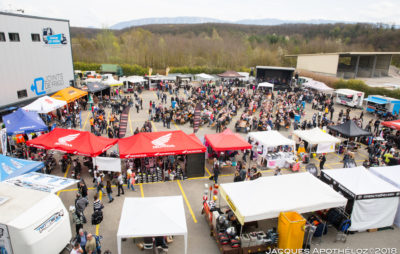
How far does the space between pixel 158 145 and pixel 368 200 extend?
8.41m

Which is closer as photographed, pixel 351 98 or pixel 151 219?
pixel 151 219

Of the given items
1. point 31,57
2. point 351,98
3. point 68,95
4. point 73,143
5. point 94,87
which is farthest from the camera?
point 351,98

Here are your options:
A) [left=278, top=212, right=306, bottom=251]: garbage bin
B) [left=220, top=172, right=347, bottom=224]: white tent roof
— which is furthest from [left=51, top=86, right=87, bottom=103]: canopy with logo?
[left=278, top=212, right=306, bottom=251]: garbage bin

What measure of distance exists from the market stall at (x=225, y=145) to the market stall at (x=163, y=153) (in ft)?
3.89

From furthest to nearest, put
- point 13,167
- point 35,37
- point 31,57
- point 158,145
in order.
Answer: point 35,37 → point 31,57 → point 158,145 → point 13,167

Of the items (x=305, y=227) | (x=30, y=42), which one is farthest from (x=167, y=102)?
(x=305, y=227)

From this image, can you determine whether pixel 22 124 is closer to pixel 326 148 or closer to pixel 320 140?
pixel 320 140

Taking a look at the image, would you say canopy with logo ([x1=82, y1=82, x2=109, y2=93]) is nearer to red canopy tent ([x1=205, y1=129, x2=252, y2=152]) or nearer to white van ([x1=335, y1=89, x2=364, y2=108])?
red canopy tent ([x1=205, y1=129, x2=252, y2=152])

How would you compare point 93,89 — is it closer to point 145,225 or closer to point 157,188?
point 157,188

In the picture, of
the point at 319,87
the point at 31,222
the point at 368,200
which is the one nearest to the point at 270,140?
the point at 368,200

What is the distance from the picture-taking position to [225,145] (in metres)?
12.9

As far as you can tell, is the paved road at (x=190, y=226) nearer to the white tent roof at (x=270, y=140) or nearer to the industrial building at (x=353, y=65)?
the white tent roof at (x=270, y=140)

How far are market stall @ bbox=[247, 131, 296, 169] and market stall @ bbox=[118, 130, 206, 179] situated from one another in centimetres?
374

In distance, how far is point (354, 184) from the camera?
357 inches
